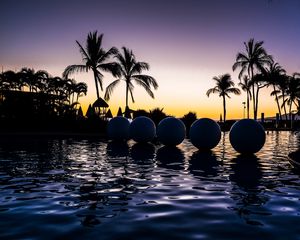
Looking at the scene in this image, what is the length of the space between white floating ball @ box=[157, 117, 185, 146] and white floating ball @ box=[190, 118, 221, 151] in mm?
1856

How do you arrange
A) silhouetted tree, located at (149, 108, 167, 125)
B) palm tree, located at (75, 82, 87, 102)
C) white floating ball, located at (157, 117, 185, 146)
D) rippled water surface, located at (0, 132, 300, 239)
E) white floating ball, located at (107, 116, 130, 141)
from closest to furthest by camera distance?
rippled water surface, located at (0, 132, 300, 239) → white floating ball, located at (157, 117, 185, 146) → white floating ball, located at (107, 116, 130, 141) → silhouetted tree, located at (149, 108, 167, 125) → palm tree, located at (75, 82, 87, 102)

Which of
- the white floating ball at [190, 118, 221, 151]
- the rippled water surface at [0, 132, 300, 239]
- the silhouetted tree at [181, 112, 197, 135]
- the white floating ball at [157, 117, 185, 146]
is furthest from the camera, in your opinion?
the silhouetted tree at [181, 112, 197, 135]

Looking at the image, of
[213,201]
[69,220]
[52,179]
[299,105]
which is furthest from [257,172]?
[299,105]

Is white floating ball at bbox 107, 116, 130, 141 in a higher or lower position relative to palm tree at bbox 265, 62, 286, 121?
lower

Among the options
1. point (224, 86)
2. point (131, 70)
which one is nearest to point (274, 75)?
point (224, 86)

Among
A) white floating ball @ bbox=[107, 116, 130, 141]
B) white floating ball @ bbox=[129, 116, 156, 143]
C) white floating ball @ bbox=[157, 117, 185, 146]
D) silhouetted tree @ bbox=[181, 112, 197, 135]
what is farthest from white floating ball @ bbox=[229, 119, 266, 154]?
silhouetted tree @ bbox=[181, 112, 197, 135]

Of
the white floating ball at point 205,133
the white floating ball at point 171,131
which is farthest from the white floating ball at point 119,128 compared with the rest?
the white floating ball at point 205,133

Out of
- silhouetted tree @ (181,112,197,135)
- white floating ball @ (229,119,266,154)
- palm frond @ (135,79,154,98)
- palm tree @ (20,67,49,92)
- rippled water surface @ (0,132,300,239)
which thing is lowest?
rippled water surface @ (0,132,300,239)

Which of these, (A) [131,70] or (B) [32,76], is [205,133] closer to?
(A) [131,70]

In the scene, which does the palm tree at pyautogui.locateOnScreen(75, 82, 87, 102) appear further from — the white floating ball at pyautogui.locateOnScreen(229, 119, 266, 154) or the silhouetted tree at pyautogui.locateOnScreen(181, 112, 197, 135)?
the white floating ball at pyautogui.locateOnScreen(229, 119, 266, 154)

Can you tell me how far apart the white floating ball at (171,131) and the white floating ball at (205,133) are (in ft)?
6.09

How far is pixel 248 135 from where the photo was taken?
13898 mm

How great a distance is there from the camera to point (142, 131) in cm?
2034

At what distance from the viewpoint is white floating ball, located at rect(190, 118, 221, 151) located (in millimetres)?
16047
